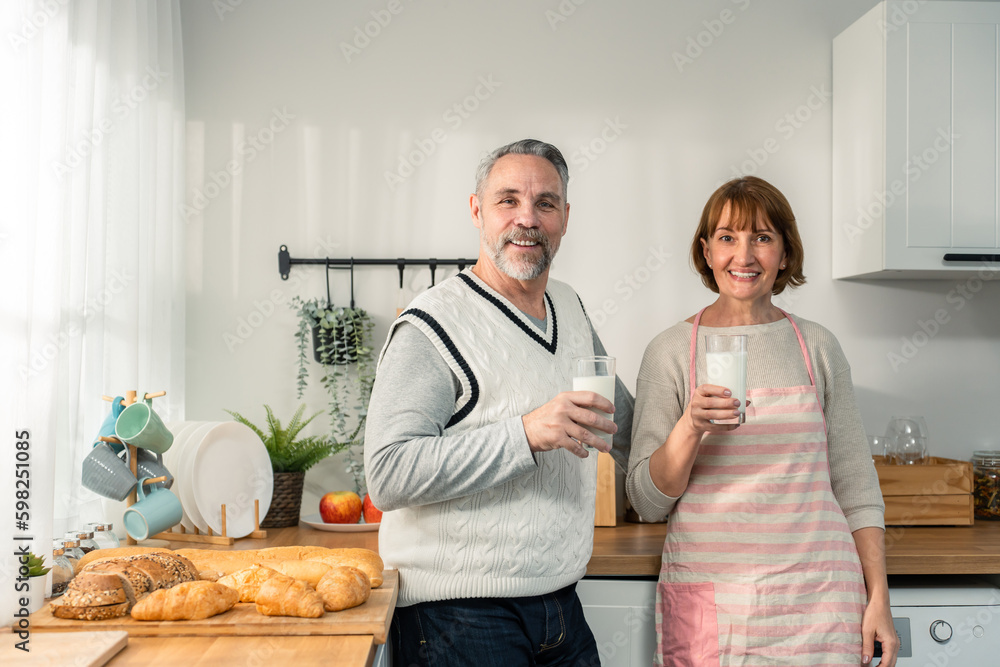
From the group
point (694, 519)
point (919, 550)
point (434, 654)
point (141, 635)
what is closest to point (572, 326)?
point (694, 519)

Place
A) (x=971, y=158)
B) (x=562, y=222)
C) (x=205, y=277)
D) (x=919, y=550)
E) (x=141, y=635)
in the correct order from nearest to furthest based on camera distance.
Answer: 1. (x=141, y=635)
2. (x=562, y=222)
3. (x=919, y=550)
4. (x=971, y=158)
5. (x=205, y=277)

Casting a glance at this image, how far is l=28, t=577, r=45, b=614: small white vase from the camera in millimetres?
1176

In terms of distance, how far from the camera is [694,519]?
1.51 m

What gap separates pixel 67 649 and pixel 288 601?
0.96 feet

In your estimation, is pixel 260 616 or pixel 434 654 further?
pixel 434 654

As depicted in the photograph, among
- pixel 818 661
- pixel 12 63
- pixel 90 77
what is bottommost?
pixel 818 661

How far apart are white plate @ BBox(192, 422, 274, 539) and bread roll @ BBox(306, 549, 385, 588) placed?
1.42ft

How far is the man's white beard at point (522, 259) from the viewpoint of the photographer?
1.35m

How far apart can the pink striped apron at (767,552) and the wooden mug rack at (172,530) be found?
1018mm

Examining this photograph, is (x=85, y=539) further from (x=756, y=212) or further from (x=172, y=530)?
(x=756, y=212)

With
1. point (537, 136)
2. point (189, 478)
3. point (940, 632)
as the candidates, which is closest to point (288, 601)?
point (189, 478)

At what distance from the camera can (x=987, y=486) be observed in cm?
225

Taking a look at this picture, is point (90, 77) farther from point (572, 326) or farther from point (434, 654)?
point (434, 654)

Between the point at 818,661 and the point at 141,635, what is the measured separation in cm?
116
